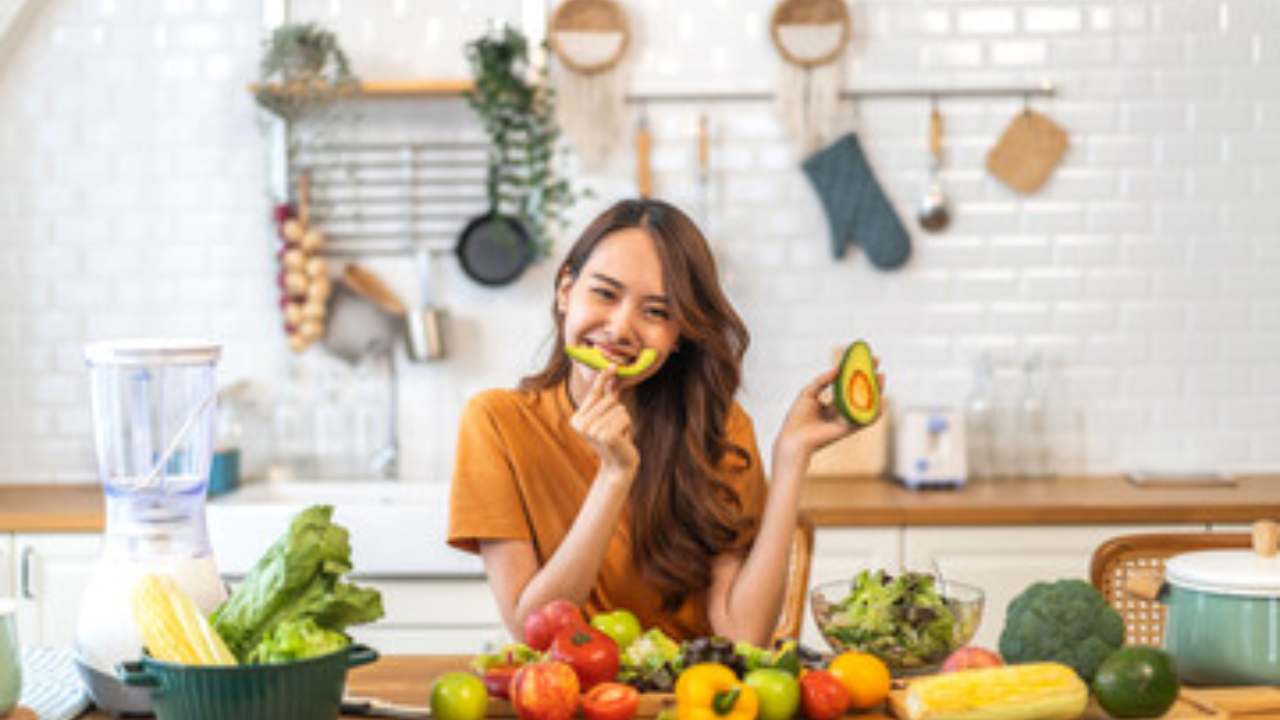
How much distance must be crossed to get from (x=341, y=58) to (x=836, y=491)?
6.20 feet

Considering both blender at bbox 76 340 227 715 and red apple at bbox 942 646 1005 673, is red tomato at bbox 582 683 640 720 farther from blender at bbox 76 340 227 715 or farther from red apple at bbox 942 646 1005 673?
blender at bbox 76 340 227 715

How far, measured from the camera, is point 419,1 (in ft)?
14.7

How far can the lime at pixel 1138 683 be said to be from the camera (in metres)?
1.77

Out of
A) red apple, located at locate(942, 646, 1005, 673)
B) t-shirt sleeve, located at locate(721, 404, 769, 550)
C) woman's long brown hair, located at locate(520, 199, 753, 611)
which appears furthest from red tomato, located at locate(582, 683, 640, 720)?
t-shirt sleeve, located at locate(721, 404, 769, 550)

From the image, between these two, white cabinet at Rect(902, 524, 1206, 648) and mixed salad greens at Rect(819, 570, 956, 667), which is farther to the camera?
white cabinet at Rect(902, 524, 1206, 648)

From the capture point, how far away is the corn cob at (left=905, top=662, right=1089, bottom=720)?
1.74m

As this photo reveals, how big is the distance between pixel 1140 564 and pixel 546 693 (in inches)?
53.3

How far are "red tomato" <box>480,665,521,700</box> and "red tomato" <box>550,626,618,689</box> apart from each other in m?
0.07

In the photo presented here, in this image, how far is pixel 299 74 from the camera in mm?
4297

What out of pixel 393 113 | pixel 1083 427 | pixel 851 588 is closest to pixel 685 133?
pixel 393 113

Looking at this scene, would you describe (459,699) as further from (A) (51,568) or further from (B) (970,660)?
(A) (51,568)

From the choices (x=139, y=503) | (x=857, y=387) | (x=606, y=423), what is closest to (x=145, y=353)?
(x=139, y=503)

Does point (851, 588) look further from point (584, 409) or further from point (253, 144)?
point (253, 144)

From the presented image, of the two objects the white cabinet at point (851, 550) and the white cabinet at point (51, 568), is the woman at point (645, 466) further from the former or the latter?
the white cabinet at point (51, 568)
